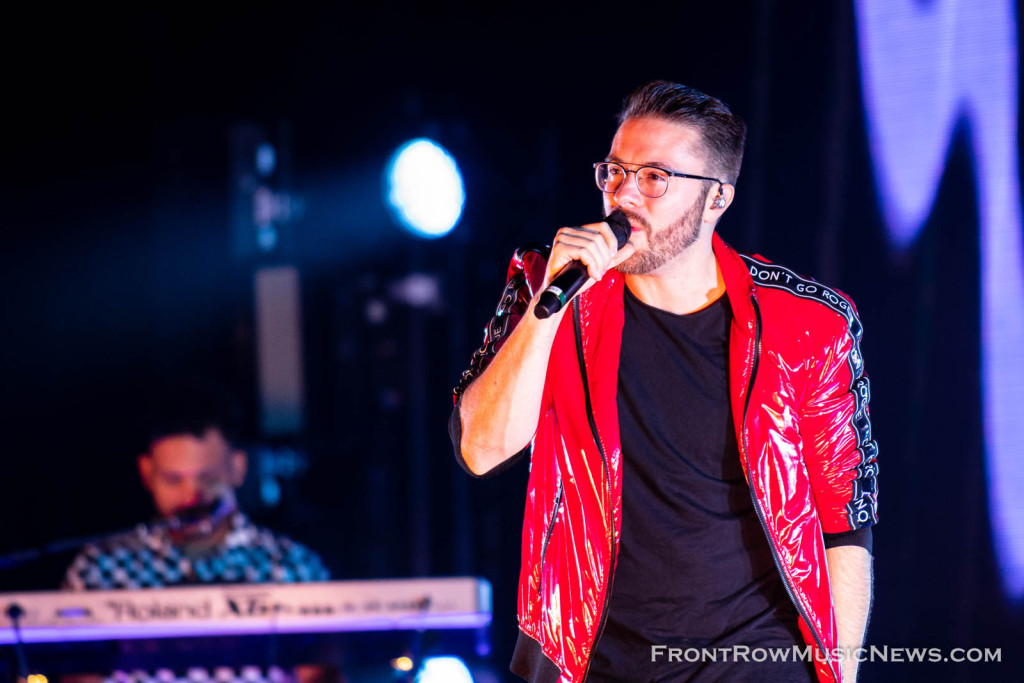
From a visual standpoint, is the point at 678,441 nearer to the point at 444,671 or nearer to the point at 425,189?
the point at 444,671

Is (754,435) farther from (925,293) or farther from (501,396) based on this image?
(925,293)

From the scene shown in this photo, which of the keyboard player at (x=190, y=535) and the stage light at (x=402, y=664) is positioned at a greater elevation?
→ the keyboard player at (x=190, y=535)

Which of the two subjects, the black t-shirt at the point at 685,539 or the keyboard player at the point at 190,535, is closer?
the black t-shirt at the point at 685,539

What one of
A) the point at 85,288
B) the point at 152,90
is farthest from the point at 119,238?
the point at 152,90

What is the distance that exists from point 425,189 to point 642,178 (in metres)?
2.16

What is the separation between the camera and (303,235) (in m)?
4.20

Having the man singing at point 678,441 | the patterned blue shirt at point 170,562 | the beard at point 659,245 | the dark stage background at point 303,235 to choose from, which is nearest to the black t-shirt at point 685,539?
the man singing at point 678,441

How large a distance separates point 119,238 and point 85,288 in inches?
9.9

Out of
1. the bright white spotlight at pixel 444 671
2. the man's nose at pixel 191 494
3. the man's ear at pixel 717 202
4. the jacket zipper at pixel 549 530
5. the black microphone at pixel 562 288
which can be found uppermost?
the man's ear at pixel 717 202

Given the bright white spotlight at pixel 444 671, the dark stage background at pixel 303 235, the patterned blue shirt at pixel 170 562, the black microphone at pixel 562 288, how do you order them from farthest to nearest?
1. the dark stage background at pixel 303 235
2. the patterned blue shirt at pixel 170 562
3. the bright white spotlight at pixel 444 671
4. the black microphone at pixel 562 288

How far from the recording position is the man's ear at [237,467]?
3620mm

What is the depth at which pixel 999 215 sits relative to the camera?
2582mm

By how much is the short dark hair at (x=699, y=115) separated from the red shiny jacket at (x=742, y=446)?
0.20 m

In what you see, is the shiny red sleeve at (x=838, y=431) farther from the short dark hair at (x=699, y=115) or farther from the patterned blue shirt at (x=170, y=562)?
the patterned blue shirt at (x=170, y=562)
